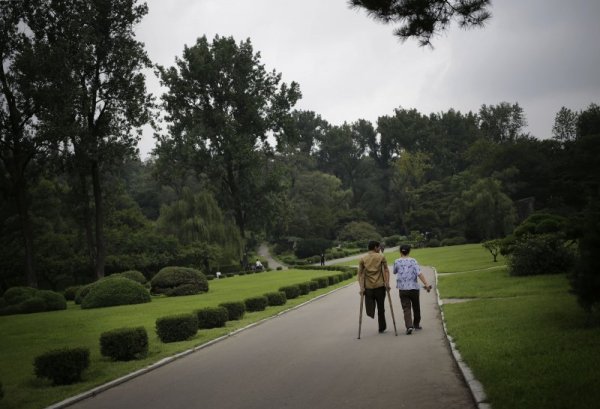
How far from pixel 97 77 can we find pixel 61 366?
97.0ft

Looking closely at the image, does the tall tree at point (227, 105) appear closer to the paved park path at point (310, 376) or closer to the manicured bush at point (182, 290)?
the manicured bush at point (182, 290)

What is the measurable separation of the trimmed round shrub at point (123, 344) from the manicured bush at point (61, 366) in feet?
5.00

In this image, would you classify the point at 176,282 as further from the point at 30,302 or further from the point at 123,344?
the point at 123,344

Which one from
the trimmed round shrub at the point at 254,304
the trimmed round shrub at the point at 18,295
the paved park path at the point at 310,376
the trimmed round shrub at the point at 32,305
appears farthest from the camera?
the trimmed round shrub at the point at 18,295

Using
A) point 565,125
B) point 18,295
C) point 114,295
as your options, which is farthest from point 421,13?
point 565,125

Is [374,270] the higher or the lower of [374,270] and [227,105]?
the lower

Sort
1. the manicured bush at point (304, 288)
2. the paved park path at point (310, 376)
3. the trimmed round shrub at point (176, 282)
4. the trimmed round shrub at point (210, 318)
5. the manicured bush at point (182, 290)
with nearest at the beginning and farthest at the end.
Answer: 1. the paved park path at point (310, 376)
2. the trimmed round shrub at point (210, 318)
3. the manicured bush at point (304, 288)
4. the manicured bush at point (182, 290)
5. the trimmed round shrub at point (176, 282)

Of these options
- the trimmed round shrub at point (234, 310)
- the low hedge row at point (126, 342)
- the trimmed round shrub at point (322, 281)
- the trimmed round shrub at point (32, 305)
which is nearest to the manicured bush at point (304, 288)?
the trimmed round shrub at point (322, 281)

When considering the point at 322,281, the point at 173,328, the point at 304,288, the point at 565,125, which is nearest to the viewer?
the point at 173,328

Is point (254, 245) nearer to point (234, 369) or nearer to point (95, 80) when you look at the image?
point (95, 80)

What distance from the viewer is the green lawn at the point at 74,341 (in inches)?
329

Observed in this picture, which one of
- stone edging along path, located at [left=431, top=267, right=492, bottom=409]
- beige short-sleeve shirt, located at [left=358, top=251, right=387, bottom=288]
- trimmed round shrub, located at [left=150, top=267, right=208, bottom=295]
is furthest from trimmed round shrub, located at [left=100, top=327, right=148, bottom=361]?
trimmed round shrub, located at [left=150, top=267, right=208, bottom=295]

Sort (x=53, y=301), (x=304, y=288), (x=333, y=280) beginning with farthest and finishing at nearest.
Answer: (x=333, y=280)
(x=53, y=301)
(x=304, y=288)

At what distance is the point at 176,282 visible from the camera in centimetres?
2917
